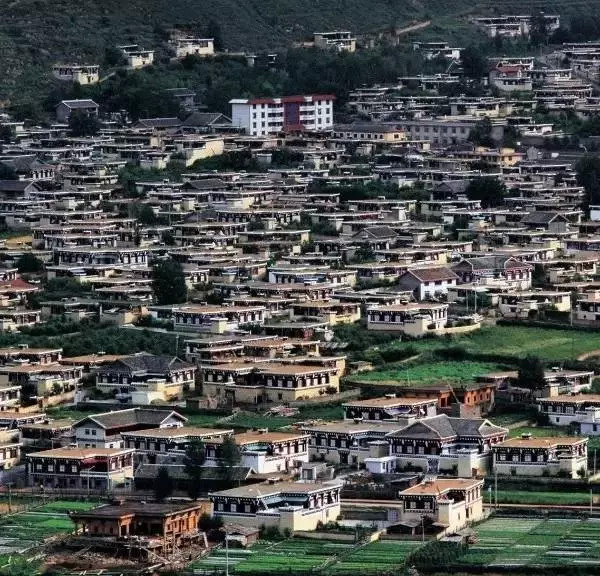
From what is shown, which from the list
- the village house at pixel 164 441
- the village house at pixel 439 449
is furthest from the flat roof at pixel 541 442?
the village house at pixel 164 441

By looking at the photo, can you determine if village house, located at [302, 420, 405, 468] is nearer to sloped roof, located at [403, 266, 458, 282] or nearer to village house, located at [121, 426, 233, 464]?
village house, located at [121, 426, 233, 464]

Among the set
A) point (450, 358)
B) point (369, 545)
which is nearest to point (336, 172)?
point (450, 358)

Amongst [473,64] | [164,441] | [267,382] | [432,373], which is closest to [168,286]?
[432,373]

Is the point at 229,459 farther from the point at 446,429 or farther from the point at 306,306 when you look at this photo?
the point at 306,306

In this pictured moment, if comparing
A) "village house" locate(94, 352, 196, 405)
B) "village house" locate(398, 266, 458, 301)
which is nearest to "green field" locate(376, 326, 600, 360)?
"village house" locate(398, 266, 458, 301)

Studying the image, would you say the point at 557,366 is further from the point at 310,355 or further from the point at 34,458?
the point at 34,458

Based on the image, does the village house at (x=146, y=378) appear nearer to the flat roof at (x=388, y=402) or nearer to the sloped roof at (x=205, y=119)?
the flat roof at (x=388, y=402)

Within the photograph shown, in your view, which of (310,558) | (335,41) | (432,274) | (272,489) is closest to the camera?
(310,558)
